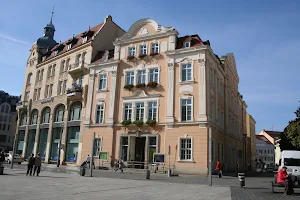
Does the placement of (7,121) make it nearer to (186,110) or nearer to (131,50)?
(131,50)

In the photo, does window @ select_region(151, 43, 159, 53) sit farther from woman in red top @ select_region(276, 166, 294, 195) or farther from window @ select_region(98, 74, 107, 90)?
woman in red top @ select_region(276, 166, 294, 195)

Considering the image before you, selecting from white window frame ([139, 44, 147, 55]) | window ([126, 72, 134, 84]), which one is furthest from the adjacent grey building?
white window frame ([139, 44, 147, 55])

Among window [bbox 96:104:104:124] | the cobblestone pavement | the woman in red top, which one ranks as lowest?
the cobblestone pavement

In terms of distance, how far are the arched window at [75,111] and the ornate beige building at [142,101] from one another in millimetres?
140

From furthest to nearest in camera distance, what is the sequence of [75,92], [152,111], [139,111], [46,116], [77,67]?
[46,116], [77,67], [75,92], [139,111], [152,111]

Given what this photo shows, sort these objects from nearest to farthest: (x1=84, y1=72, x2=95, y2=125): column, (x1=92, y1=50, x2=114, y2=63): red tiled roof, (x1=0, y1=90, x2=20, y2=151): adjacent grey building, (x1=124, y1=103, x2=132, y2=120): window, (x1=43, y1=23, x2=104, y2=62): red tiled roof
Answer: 1. (x1=124, y1=103, x2=132, y2=120): window
2. (x1=84, y1=72, x2=95, y2=125): column
3. (x1=92, y1=50, x2=114, y2=63): red tiled roof
4. (x1=43, y1=23, x2=104, y2=62): red tiled roof
5. (x1=0, y1=90, x2=20, y2=151): adjacent grey building

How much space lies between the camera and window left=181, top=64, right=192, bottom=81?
102ft

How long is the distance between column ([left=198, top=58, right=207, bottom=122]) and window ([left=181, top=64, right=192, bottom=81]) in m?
1.33

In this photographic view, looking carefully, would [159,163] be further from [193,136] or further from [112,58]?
[112,58]

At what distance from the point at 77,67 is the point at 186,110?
18090mm

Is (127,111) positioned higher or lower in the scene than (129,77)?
lower

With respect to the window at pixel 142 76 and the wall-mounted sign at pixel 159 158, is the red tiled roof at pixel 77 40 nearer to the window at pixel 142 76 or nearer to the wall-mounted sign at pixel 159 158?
the window at pixel 142 76

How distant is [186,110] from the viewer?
29969 millimetres

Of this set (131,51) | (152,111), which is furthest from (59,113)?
(152,111)
